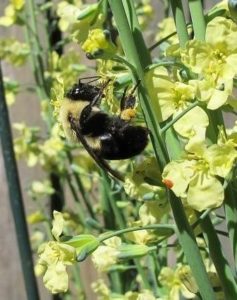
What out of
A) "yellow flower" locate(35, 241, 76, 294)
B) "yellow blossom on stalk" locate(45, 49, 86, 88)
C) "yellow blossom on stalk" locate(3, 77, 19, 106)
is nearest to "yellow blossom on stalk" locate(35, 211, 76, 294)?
"yellow flower" locate(35, 241, 76, 294)

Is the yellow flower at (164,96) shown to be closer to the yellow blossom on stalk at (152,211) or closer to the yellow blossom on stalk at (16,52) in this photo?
the yellow blossom on stalk at (152,211)

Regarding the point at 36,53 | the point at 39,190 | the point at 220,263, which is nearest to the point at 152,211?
the point at 220,263

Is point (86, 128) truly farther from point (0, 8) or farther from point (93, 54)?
point (0, 8)

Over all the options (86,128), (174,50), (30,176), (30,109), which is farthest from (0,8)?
(174,50)

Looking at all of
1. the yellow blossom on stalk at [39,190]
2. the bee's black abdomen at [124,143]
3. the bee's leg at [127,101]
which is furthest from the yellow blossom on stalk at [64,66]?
the bee's leg at [127,101]

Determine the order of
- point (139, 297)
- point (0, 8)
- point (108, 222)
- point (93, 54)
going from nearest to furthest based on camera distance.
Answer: point (93, 54) → point (139, 297) → point (108, 222) → point (0, 8)
